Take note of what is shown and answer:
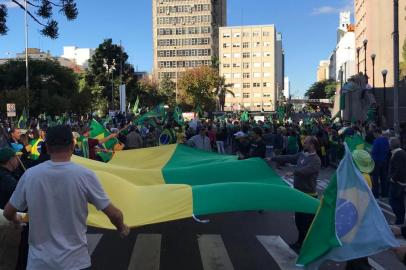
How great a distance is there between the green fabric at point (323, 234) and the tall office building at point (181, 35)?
15002 centimetres

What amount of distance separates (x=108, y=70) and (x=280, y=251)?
71779mm

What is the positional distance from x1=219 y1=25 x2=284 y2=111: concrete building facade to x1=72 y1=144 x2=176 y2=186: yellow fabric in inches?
5450

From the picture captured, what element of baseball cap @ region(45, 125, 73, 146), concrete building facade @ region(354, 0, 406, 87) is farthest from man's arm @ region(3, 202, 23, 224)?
concrete building facade @ region(354, 0, 406, 87)

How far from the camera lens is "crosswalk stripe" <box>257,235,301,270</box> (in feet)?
23.5

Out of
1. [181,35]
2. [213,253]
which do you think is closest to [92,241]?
[213,253]

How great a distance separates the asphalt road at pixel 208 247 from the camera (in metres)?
7.12

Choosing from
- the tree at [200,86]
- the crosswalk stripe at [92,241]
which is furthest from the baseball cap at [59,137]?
the tree at [200,86]

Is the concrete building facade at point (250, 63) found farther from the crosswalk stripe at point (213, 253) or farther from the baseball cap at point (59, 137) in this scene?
the baseball cap at point (59, 137)

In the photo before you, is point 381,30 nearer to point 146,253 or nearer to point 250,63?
point 250,63

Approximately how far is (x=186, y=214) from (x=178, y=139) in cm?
1429

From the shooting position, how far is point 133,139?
17.7m

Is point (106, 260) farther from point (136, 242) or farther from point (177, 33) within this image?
point (177, 33)

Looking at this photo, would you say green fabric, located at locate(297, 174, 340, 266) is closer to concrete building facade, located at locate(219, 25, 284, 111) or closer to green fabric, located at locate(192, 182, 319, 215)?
green fabric, located at locate(192, 182, 319, 215)

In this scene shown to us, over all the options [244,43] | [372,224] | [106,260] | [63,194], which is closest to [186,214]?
[106,260]
